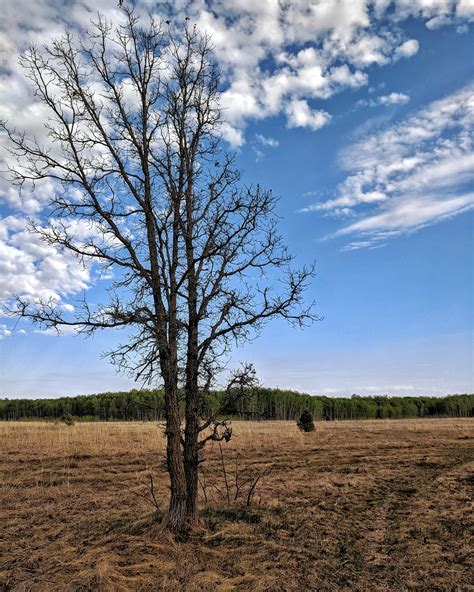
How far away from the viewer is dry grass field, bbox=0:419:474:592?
720cm

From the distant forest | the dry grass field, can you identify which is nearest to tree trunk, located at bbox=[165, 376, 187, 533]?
the dry grass field

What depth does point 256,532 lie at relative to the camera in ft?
30.5

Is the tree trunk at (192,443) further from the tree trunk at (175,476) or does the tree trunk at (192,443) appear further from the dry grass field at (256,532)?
the dry grass field at (256,532)

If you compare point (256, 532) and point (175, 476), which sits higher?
point (175, 476)

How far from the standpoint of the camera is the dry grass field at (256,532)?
7.20 m

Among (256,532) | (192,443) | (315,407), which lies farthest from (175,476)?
(315,407)

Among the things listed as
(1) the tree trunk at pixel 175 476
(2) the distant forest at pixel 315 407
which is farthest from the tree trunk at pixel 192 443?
(2) the distant forest at pixel 315 407

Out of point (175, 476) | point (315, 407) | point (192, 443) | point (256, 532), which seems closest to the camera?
point (175, 476)

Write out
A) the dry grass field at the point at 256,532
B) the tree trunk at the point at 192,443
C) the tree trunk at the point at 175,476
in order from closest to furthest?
1. the dry grass field at the point at 256,532
2. the tree trunk at the point at 175,476
3. the tree trunk at the point at 192,443

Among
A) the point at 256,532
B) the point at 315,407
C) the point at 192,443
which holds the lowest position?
the point at 256,532

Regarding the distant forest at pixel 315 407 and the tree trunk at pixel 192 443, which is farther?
the distant forest at pixel 315 407

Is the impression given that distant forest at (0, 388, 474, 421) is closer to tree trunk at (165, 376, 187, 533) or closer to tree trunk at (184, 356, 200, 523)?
tree trunk at (184, 356, 200, 523)

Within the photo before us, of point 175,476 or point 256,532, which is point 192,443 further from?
point 256,532

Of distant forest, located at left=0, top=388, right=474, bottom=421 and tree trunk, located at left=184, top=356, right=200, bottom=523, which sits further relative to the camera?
distant forest, located at left=0, top=388, right=474, bottom=421
